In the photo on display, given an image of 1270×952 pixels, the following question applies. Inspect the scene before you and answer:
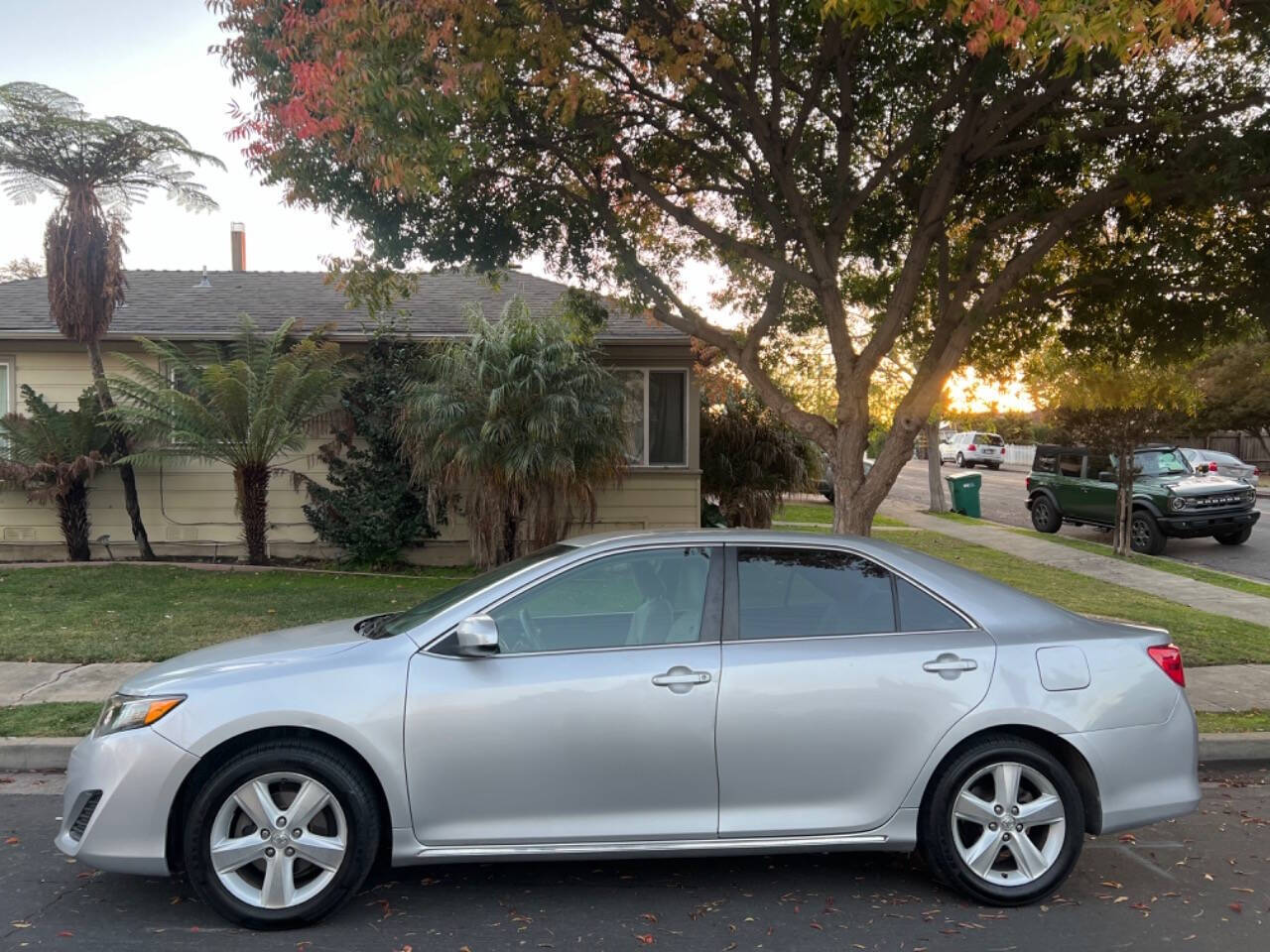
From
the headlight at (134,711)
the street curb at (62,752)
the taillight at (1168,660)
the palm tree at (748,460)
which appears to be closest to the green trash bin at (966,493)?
the palm tree at (748,460)

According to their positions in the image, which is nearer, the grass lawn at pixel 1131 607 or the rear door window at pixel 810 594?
the rear door window at pixel 810 594

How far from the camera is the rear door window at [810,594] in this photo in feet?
14.3

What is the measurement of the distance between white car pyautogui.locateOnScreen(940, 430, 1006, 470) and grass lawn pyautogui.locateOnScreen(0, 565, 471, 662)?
4047 centimetres

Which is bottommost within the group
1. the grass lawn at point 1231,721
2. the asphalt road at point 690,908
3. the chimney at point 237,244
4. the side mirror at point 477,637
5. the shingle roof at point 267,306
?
the asphalt road at point 690,908

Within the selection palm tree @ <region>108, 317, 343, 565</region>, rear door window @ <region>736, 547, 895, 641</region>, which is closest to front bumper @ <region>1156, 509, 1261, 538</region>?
palm tree @ <region>108, 317, 343, 565</region>

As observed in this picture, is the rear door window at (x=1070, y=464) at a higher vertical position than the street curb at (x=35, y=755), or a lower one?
higher

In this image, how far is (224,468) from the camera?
1397cm

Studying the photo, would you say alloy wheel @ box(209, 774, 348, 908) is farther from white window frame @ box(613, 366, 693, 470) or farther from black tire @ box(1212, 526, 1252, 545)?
black tire @ box(1212, 526, 1252, 545)

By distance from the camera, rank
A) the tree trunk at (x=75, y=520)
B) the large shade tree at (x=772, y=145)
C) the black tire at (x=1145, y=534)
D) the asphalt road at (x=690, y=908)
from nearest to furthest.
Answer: the asphalt road at (x=690, y=908) < the large shade tree at (x=772, y=145) < the tree trunk at (x=75, y=520) < the black tire at (x=1145, y=534)

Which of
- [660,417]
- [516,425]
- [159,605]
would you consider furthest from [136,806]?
[660,417]

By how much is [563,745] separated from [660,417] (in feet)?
34.8

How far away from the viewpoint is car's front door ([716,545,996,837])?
4109 mm

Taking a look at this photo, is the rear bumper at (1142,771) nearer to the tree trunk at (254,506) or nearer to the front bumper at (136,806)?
the front bumper at (136,806)

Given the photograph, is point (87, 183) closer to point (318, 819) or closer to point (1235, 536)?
point (318, 819)
